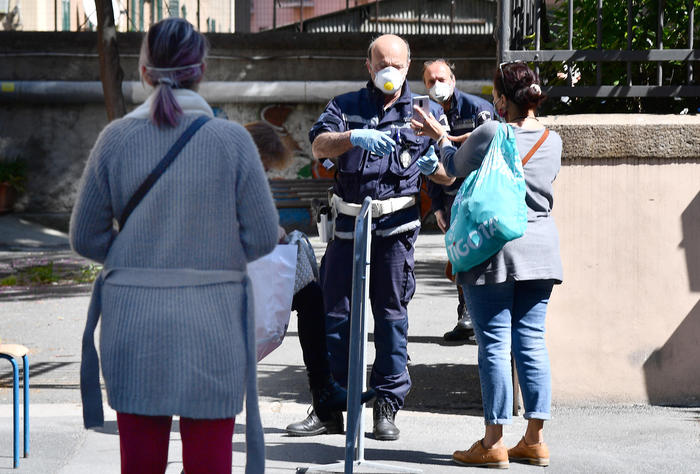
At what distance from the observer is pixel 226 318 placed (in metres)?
2.86

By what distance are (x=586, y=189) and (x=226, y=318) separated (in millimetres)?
3094

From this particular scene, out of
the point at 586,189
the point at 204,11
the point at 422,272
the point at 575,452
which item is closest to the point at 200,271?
the point at 575,452

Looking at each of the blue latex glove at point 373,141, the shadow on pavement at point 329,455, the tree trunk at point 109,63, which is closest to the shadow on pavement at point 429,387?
the shadow on pavement at point 329,455

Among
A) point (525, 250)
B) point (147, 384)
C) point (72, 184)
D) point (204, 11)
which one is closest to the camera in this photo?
point (147, 384)

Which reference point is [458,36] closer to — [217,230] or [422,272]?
[422,272]

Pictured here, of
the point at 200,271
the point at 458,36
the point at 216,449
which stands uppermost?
the point at 458,36

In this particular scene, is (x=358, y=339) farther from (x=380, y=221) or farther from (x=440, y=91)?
(x=440, y=91)

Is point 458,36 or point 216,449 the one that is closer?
point 216,449

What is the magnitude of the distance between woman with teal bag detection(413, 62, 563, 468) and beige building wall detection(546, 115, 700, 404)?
880mm

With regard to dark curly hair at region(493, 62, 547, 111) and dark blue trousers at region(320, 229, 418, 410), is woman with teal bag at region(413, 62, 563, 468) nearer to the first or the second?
dark curly hair at region(493, 62, 547, 111)

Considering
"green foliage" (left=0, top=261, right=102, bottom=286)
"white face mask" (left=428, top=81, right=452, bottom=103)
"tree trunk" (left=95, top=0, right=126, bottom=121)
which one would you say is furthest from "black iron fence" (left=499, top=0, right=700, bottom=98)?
"tree trunk" (left=95, top=0, right=126, bottom=121)

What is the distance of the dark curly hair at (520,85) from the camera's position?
4.54 meters

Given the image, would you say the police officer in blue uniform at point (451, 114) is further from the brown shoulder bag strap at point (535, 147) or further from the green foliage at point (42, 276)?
the green foliage at point (42, 276)

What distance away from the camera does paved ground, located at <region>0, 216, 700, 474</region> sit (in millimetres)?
4742
